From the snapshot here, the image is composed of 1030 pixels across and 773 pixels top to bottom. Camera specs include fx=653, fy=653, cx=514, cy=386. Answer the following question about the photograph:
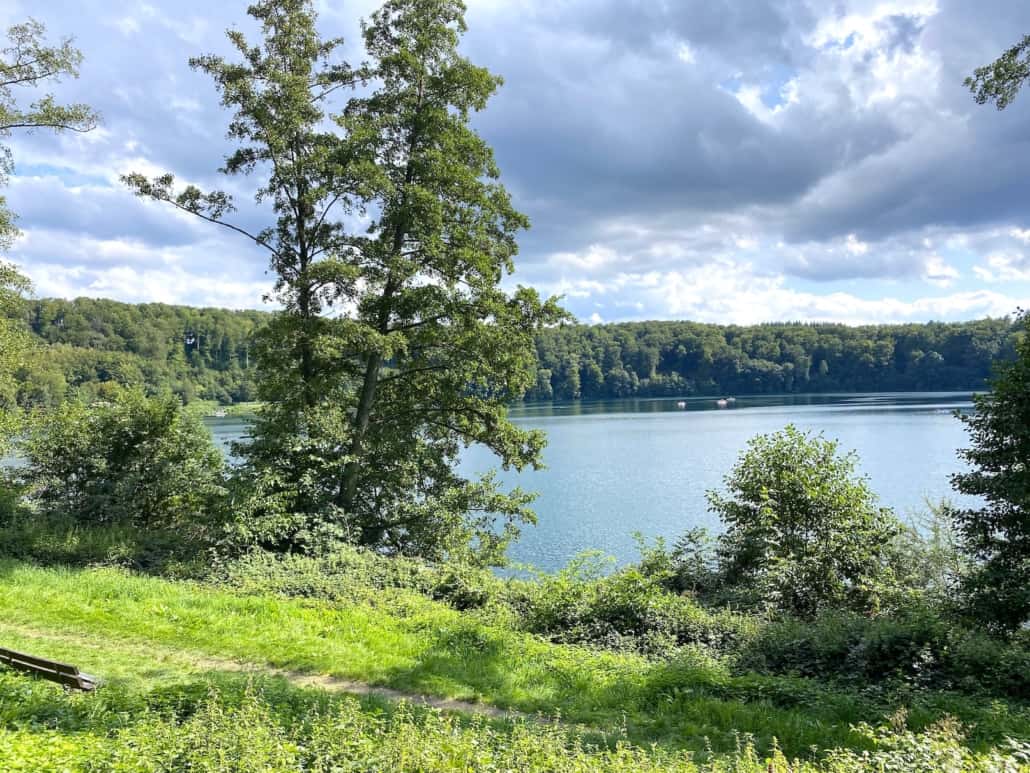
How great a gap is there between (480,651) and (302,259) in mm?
10479

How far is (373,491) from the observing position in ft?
53.1

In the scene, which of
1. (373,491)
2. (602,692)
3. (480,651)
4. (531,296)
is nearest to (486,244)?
(531,296)

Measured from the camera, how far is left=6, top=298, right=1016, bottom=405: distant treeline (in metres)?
82.3

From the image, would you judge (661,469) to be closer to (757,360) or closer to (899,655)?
(899,655)

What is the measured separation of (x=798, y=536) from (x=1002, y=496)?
3934 mm

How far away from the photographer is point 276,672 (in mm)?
7703

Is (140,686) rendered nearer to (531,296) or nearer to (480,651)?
(480,651)

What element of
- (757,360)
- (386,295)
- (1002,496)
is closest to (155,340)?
(386,295)

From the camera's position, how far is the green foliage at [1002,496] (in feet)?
30.1

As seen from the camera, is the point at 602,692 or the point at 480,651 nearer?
the point at 602,692

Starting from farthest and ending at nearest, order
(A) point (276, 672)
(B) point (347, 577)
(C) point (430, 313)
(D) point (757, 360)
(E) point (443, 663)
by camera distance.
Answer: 1. (D) point (757, 360)
2. (C) point (430, 313)
3. (B) point (347, 577)
4. (E) point (443, 663)
5. (A) point (276, 672)

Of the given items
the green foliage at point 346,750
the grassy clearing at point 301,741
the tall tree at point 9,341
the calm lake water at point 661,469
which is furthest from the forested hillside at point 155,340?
the green foliage at point 346,750

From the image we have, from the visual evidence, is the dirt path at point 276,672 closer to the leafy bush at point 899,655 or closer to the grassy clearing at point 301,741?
the grassy clearing at point 301,741

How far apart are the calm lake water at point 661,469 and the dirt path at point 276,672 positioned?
23.5 ft
